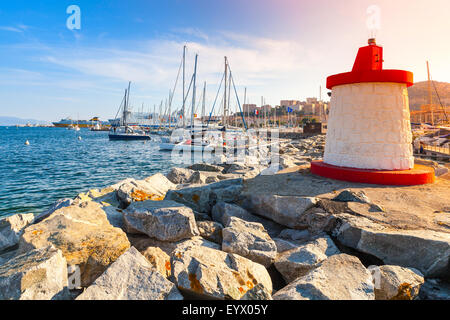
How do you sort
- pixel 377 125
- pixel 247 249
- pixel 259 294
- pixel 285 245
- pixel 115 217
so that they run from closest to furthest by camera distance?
pixel 259 294 → pixel 247 249 → pixel 285 245 → pixel 115 217 → pixel 377 125

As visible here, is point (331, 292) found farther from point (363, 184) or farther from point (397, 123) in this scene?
point (397, 123)

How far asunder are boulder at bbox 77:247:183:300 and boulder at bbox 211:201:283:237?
199cm

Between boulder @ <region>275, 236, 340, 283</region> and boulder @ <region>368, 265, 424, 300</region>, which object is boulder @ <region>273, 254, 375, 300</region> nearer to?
boulder @ <region>368, 265, 424, 300</region>

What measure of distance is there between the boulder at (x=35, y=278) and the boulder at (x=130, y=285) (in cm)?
37

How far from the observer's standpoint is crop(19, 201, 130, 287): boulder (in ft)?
9.20

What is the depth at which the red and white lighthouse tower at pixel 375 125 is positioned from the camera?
5215 mm

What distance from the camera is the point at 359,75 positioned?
17.5 ft

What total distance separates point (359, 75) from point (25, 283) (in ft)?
20.1

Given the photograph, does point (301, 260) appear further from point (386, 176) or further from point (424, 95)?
point (424, 95)

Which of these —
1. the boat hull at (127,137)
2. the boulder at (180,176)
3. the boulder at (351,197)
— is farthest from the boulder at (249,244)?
the boat hull at (127,137)

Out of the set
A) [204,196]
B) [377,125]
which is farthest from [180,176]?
[377,125]

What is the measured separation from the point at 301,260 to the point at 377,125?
3808 millimetres

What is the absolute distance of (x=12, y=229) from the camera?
15.7 ft
